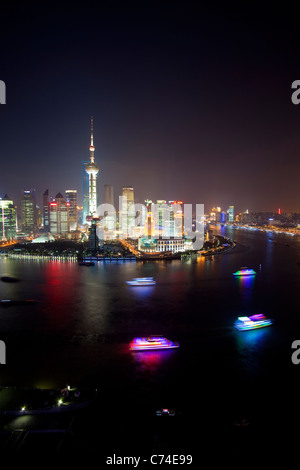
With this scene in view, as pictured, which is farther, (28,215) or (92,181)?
(28,215)

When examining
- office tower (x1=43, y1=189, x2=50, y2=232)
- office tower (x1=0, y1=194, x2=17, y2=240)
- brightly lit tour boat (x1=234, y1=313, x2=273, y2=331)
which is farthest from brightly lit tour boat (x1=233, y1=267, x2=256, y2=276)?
office tower (x1=43, y1=189, x2=50, y2=232)

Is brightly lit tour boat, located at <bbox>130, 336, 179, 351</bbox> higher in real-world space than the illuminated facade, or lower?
lower

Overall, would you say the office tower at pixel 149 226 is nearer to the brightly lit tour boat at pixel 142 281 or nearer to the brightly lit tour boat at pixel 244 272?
the brightly lit tour boat at pixel 244 272

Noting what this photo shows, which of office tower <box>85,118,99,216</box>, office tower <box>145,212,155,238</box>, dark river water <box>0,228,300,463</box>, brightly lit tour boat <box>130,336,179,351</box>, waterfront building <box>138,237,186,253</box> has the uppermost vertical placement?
office tower <box>85,118,99,216</box>

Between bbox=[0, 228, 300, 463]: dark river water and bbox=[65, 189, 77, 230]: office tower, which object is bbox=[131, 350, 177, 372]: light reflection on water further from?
bbox=[65, 189, 77, 230]: office tower

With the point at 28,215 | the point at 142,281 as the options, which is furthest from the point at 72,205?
the point at 142,281

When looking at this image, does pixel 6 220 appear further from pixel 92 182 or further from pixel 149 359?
pixel 149 359

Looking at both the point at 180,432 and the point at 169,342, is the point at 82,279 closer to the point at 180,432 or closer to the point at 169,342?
the point at 169,342
